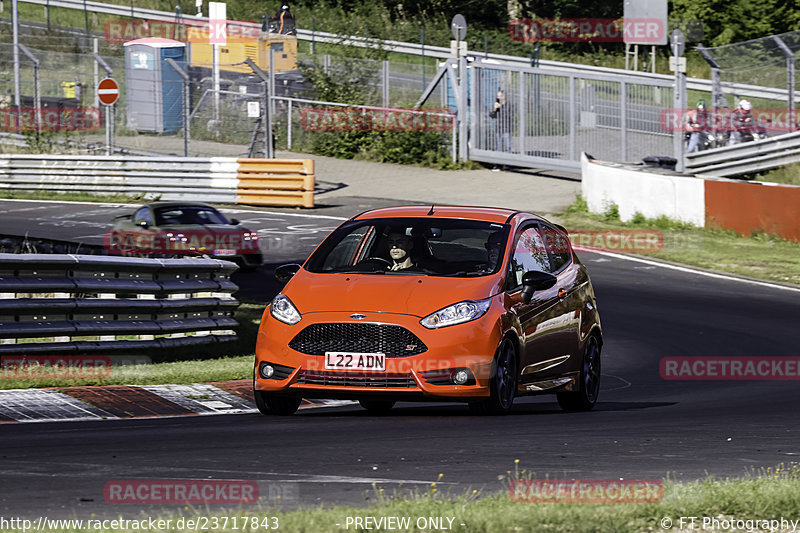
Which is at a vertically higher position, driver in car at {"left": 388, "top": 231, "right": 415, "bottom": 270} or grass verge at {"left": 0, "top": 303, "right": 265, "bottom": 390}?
driver in car at {"left": 388, "top": 231, "right": 415, "bottom": 270}

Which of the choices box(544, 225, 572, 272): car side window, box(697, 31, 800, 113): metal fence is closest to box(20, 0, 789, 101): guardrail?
box(697, 31, 800, 113): metal fence

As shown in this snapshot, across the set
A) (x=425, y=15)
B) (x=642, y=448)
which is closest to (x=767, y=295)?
(x=642, y=448)

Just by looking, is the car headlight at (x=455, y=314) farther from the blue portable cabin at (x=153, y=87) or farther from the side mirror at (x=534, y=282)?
the blue portable cabin at (x=153, y=87)

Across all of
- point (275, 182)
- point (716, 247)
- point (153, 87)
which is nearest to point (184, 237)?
point (275, 182)

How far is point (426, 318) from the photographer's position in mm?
9055

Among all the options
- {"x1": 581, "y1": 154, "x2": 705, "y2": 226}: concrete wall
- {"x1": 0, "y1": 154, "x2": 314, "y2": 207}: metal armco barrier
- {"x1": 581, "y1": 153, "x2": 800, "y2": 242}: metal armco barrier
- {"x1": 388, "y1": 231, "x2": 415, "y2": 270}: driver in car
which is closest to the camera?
{"x1": 388, "y1": 231, "x2": 415, "y2": 270}: driver in car

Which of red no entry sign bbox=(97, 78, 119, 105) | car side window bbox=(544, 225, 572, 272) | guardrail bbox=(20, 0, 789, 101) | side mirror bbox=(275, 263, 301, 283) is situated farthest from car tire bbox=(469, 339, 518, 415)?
guardrail bbox=(20, 0, 789, 101)

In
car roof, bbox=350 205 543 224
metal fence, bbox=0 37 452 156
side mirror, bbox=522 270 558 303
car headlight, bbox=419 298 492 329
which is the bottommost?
car headlight, bbox=419 298 492 329

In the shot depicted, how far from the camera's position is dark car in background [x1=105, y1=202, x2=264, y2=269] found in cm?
2214

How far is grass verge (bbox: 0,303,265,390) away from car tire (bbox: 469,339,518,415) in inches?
133

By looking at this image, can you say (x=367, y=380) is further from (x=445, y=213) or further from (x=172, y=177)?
(x=172, y=177)

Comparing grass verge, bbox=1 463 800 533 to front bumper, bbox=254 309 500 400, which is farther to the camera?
front bumper, bbox=254 309 500 400

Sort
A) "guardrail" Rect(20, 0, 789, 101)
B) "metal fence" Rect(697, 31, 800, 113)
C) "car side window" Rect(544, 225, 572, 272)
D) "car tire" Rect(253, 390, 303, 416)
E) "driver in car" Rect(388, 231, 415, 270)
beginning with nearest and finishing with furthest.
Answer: "car tire" Rect(253, 390, 303, 416), "driver in car" Rect(388, 231, 415, 270), "car side window" Rect(544, 225, 572, 272), "metal fence" Rect(697, 31, 800, 113), "guardrail" Rect(20, 0, 789, 101)

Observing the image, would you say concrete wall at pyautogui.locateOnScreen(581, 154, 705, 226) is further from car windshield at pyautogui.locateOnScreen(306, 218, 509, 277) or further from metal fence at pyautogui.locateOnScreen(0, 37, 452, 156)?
car windshield at pyautogui.locateOnScreen(306, 218, 509, 277)
